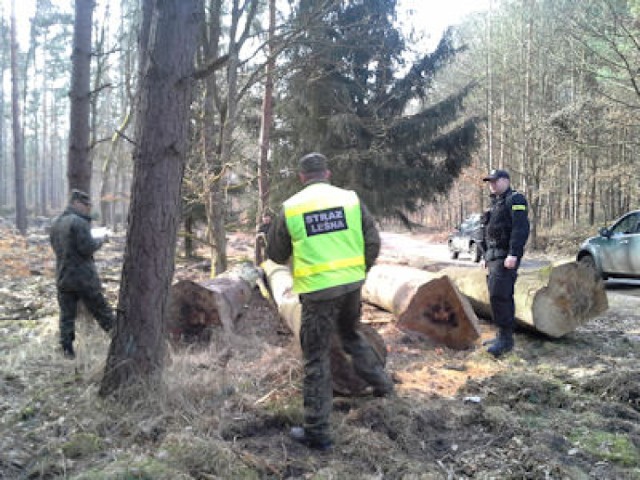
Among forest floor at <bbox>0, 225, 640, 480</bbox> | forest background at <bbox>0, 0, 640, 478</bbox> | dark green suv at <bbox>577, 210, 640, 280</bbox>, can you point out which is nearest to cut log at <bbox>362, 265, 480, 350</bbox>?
forest background at <bbox>0, 0, 640, 478</bbox>

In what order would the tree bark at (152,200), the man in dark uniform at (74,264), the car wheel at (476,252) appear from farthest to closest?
the car wheel at (476,252), the man in dark uniform at (74,264), the tree bark at (152,200)

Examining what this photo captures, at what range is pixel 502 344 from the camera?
614 cm

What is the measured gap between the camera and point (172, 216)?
4.22m

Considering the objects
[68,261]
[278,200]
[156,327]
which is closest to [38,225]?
[278,200]

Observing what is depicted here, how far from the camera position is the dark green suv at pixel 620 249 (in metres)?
11.2

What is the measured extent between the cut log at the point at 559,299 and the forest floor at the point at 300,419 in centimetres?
56

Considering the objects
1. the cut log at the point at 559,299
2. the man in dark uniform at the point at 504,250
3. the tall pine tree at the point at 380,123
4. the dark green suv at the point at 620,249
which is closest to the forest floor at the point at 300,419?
the man in dark uniform at the point at 504,250

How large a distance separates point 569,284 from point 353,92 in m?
9.44

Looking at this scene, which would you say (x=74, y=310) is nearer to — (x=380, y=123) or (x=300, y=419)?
(x=300, y=419)

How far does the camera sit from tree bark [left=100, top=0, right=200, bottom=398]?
4129 mm

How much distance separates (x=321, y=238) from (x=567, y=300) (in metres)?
4.15

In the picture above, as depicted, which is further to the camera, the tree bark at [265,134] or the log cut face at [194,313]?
the tree bark at [265,134]

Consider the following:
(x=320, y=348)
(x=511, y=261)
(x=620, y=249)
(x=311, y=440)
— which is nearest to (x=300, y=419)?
(x=311, y=440)

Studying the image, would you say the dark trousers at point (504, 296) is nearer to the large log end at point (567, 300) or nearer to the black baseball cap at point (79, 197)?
the large log end at point (567, 300)
